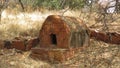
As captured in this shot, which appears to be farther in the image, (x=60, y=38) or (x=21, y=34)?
(x=21, y=34)

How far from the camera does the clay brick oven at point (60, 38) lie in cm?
853

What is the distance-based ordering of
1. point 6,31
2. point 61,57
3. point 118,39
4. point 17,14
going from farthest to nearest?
1. point 17,14
2. point 6,31
3. point 118,39
4. point 61,57

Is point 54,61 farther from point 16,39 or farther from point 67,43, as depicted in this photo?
point 16,39

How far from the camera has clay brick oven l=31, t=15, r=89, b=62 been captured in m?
8.53

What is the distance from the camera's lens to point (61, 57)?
27.6ft

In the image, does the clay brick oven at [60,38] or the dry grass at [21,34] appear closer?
the dry grass at [21,34]

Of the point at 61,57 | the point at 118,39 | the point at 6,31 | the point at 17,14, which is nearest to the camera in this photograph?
the point at 61,57

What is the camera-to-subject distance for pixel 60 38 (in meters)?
8.70

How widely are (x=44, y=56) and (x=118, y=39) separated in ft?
6.17

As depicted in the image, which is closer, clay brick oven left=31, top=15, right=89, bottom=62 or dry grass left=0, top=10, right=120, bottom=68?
dry grass left=0, top=10, right=120, bottom=68

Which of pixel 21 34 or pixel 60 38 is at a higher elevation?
pixel 60 38

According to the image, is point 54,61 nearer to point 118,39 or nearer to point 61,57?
point 61,57

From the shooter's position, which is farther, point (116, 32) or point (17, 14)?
point (17, 14)

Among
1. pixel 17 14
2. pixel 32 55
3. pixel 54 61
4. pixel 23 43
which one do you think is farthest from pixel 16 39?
pixel 17 14
